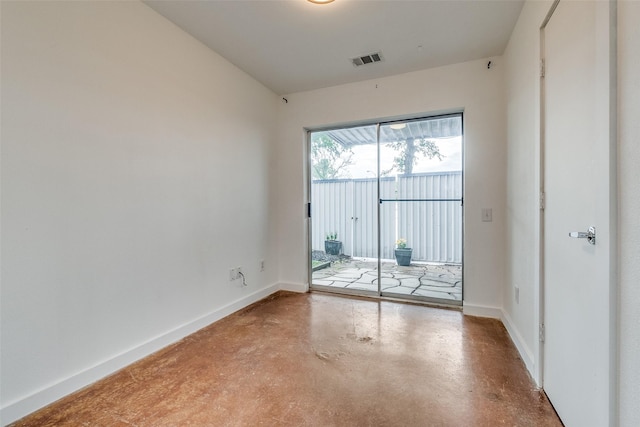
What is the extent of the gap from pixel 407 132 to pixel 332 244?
184cm

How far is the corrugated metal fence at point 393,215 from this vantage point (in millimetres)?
3352

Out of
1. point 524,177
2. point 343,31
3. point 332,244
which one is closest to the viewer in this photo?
point 524,177

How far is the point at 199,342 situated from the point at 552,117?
304 centimetres

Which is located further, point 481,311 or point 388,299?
point 388,299

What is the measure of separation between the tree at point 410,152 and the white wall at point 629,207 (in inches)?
93.5

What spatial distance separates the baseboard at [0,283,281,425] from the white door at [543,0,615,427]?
2.68 meters

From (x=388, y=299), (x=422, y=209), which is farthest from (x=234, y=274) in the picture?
(x=422, y=209)

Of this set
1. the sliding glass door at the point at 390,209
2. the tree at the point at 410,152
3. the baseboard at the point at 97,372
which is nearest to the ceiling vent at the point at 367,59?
the sliding glass door at the point at 390,209


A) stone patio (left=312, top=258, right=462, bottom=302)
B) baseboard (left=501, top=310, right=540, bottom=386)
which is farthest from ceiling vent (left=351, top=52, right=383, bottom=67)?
baseboard (left=501, top=310, right=540, bottom=386)

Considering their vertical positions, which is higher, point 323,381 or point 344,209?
point 344,209

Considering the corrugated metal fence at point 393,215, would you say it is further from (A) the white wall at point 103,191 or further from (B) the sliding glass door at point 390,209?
(A) the white wall at point 103,191

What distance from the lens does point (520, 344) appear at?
218 centimetres

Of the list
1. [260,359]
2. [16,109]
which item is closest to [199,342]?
[260,359]

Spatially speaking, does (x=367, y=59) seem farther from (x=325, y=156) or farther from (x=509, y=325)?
(x=509, y=325)
